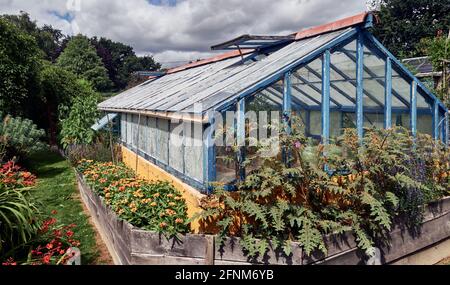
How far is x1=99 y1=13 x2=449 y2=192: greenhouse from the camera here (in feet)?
17.1

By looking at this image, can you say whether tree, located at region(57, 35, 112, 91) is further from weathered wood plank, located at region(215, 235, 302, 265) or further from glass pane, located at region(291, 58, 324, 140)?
weathered wood plank, located at region(215, 235, 302, 265)

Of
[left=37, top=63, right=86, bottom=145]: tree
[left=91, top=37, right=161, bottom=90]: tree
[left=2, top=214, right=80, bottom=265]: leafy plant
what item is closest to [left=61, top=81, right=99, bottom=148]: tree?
[left=37, top=63, right=86, bottom=145]: tree

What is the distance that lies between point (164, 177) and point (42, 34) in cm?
5558

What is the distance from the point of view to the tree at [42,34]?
4640 cm

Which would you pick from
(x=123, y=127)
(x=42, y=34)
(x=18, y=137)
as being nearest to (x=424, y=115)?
(x=123, y=127)

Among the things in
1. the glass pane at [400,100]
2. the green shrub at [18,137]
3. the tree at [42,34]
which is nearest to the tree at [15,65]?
the green shrub at [18,137]

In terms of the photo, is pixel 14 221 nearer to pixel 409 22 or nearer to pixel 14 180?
pixel 14 180

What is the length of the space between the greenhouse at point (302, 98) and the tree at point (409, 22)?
37062 millimetres

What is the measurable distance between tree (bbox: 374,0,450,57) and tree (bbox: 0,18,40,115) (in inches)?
1448

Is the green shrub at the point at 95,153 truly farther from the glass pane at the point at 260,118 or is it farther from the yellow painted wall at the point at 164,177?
the glass pane at the point at 260,118

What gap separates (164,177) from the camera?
724 cm
